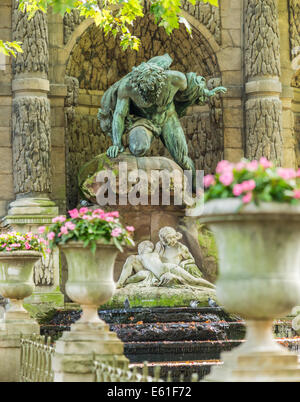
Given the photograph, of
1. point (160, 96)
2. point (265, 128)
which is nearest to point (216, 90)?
point (160, 96)

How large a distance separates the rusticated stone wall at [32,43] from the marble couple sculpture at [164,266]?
4.49 m

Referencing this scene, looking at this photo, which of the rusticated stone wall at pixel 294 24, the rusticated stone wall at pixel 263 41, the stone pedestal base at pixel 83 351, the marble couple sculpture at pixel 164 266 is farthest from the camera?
the rusticated stone wall at pixel 294 24

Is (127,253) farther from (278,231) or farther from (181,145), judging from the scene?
(278,231)

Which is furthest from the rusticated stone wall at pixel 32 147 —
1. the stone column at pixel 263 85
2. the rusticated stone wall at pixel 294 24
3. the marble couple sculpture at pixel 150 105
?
the rusticated stone wall at pixel 294 24

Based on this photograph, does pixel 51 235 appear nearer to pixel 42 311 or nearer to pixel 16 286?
pixel 16 286

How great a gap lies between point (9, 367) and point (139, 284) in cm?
366

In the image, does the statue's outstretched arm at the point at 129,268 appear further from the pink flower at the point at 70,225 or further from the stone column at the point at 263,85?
the pink flower at the point at 70,225

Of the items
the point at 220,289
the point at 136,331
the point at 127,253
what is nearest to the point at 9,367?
the point at 136,331

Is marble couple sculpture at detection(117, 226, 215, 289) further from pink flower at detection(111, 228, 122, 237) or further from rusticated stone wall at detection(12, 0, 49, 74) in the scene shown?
pink flower at detection(111, 228, 122, 237)

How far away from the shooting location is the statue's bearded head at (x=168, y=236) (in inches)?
555

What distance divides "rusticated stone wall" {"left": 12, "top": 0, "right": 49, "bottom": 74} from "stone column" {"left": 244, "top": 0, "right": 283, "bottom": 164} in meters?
4.30

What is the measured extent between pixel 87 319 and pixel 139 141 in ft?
23.6

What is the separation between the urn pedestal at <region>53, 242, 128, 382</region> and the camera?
7.93 meters

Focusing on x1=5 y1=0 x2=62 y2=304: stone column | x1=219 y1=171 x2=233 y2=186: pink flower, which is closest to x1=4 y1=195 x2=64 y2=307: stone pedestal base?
x1=5 y1=0 x2=62 y2=304: stone column
